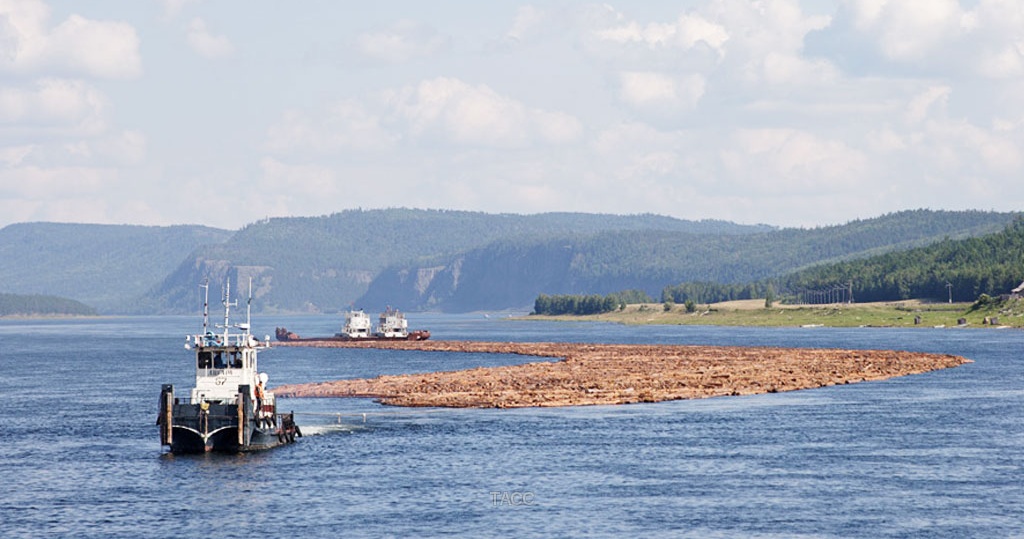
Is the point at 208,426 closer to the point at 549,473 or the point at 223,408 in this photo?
the point at 223,408

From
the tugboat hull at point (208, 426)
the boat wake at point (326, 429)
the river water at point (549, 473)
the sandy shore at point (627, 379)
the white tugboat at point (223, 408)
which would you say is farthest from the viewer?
the sandy shore at point (627, 379)

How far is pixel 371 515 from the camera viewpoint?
65.6 meters

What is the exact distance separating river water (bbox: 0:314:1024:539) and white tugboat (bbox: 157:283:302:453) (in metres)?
1.30

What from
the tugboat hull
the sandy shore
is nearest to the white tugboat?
the tugboat hull

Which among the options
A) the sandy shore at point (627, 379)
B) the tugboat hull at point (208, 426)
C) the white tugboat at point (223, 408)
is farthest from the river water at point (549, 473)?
the sandy shore at point (627, 379)

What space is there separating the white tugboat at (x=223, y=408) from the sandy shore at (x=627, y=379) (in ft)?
100

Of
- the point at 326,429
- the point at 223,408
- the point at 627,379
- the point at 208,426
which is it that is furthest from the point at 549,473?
the point at 627,379

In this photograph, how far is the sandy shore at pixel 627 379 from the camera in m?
121

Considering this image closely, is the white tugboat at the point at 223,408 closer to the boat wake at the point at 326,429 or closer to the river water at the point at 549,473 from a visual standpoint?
the river water at the point at 549,473

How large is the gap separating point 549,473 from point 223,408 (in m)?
20.8

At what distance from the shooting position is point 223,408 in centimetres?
8419

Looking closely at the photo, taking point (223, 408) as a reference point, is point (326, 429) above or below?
below

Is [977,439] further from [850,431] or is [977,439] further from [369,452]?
[369,452]

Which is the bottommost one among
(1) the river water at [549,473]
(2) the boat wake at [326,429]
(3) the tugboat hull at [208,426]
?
(1) the river water at [549,473]
